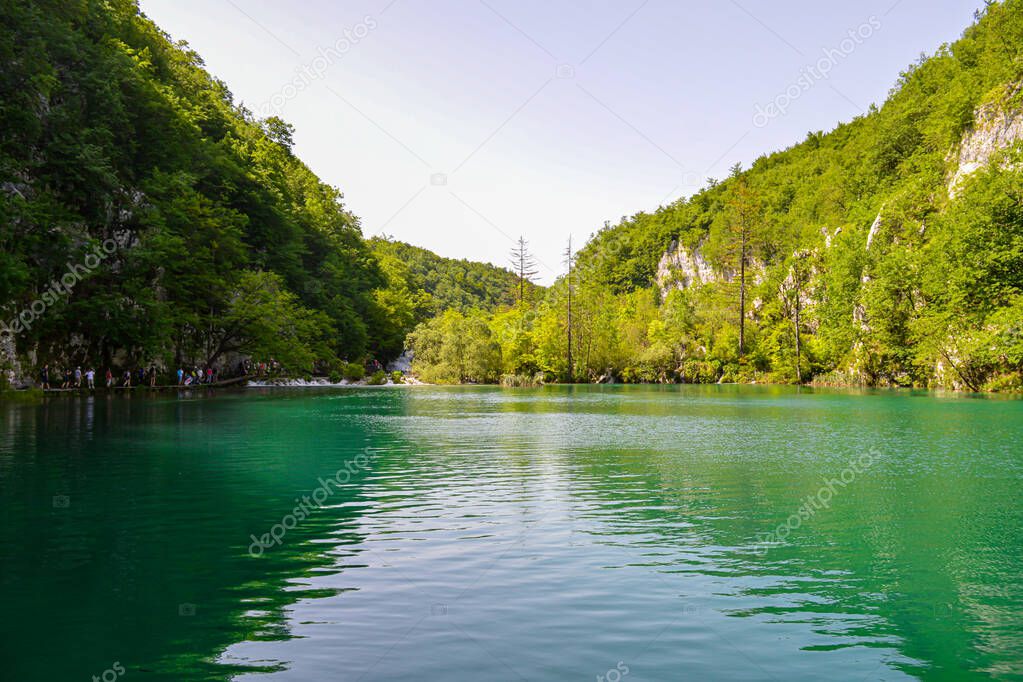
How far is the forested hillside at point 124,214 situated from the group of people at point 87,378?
77 centimetres

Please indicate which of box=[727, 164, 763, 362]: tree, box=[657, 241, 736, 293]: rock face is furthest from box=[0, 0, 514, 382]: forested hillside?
box=[657, 241, 736, 293]: rock face

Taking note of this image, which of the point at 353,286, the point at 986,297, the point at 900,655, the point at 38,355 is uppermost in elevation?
the point at 353,286

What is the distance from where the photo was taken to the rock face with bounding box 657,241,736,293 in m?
162

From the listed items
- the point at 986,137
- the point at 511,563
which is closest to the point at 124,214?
the point at 511,563

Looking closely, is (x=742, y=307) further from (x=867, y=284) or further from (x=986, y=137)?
(x=986, y=137)

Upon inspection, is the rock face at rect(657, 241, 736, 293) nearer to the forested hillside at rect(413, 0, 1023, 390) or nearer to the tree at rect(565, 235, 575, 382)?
the forested hillside at rect(413, 0, 1023, 390)

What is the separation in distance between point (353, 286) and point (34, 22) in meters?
64.8

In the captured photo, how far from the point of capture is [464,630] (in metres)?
7.21

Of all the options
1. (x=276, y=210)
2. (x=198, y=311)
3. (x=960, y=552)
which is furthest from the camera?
(x=276, y=210)

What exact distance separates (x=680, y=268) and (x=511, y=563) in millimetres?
170273

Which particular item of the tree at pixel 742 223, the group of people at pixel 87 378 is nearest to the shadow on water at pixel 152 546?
the group of people at pixel 87 378

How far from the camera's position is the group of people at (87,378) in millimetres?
46906

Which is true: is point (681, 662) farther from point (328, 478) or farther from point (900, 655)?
point (328, 478)

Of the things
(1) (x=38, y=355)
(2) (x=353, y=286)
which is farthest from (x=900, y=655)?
(2) (x=353, y=286)
